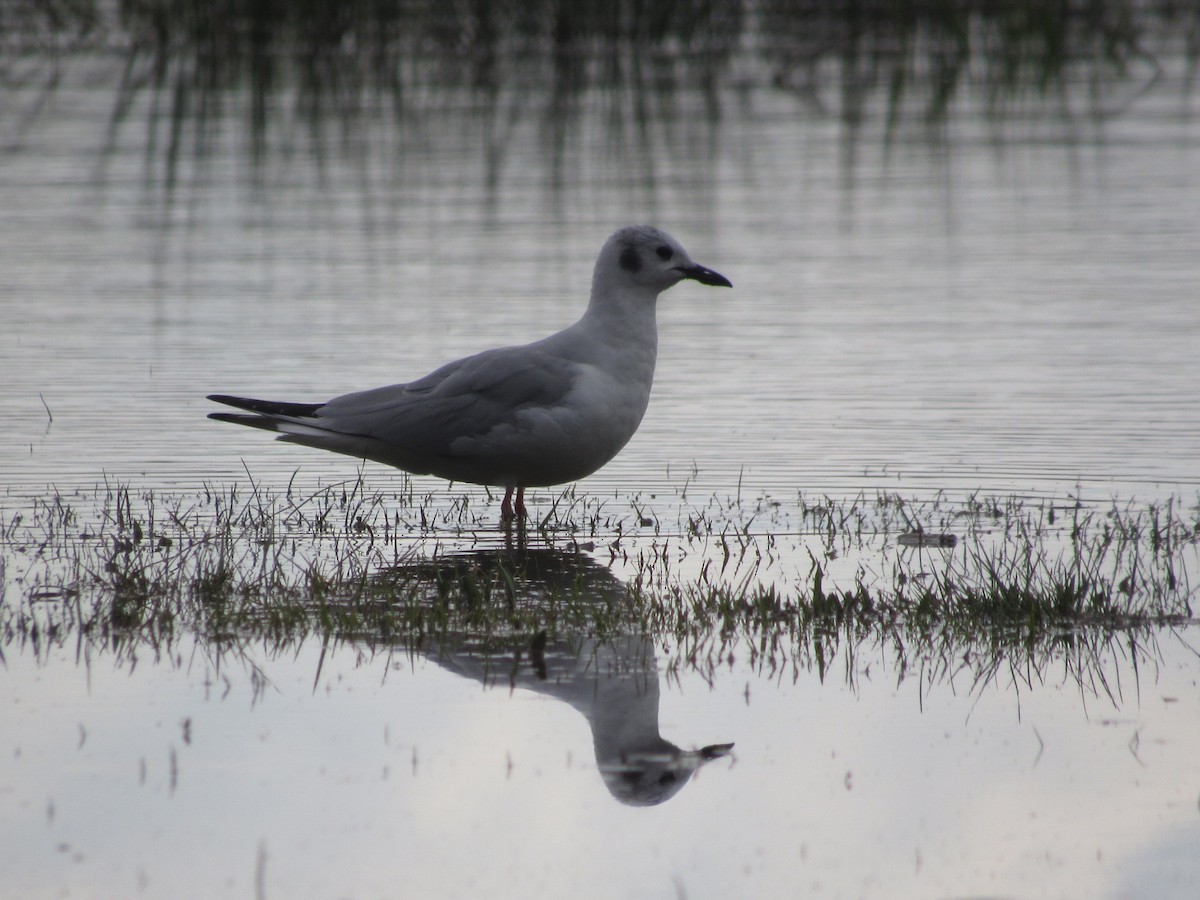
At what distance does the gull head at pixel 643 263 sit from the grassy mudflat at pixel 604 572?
945 mm

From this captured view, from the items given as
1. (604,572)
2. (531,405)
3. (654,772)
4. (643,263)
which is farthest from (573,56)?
(654,772)

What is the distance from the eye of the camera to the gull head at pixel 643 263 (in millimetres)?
7812

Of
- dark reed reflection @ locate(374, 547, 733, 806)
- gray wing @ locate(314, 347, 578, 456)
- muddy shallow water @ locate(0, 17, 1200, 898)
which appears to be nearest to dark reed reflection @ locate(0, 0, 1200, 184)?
muddy shallow water @ locate(0, 17, 1200, 898)

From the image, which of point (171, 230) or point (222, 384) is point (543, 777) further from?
point (171, 230)

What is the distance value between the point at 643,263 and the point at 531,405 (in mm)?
901

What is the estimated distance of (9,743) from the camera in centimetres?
478

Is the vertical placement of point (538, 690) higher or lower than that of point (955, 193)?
lower

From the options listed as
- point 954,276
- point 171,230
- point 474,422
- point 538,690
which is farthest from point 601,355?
point 171,230

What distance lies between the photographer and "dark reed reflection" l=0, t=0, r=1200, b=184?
23.8 meters

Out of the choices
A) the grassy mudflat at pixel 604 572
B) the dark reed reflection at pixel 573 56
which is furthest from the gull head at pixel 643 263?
the dark reed reflection at pixel 573 56

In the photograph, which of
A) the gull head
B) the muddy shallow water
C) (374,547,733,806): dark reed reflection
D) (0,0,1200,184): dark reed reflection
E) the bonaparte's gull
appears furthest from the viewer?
(0,0,1200,184): dark reed reflection

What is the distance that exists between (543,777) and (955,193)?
14035 mm

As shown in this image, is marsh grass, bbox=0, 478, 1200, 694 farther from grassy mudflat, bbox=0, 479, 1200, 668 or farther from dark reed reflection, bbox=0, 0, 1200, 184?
dark reed reflection, bbox=0, 0, 1200, 184

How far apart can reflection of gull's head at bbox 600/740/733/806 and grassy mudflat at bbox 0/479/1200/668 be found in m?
0.78
